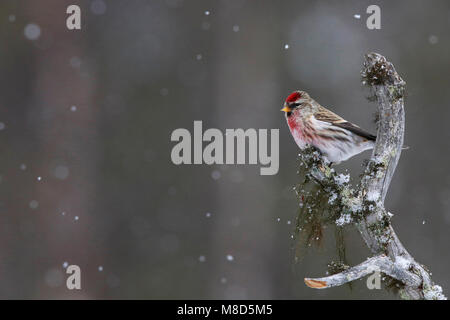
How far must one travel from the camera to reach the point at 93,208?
9633 mm

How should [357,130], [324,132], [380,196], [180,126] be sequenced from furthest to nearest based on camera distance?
[180,126]
[324,132]
[357,130]
[380,196]

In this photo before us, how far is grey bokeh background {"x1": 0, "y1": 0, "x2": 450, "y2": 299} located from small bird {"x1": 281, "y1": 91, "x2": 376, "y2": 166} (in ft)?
15.5

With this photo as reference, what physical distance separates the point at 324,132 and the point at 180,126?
588 cm

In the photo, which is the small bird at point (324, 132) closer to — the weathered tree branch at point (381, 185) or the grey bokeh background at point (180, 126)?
the weathered tree branch at point (381, 185)

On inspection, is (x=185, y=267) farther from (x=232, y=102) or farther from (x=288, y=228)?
(x=232, y=102)

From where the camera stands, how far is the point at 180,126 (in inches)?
402

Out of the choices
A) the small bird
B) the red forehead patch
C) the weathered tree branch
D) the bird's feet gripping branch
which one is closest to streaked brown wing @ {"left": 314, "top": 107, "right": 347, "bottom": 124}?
the small bird

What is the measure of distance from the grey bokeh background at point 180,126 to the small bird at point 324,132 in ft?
15.5

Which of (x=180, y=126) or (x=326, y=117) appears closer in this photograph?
(x=326, y=117)

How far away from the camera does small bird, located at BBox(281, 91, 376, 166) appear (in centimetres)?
449

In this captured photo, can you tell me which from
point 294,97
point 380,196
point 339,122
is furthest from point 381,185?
point 294,97

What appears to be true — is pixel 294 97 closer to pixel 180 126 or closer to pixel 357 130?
pixel 357 130

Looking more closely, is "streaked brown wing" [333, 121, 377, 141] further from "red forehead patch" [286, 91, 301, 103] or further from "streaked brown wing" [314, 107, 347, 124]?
"red forehead patch" [286, 91, 301, 103]
